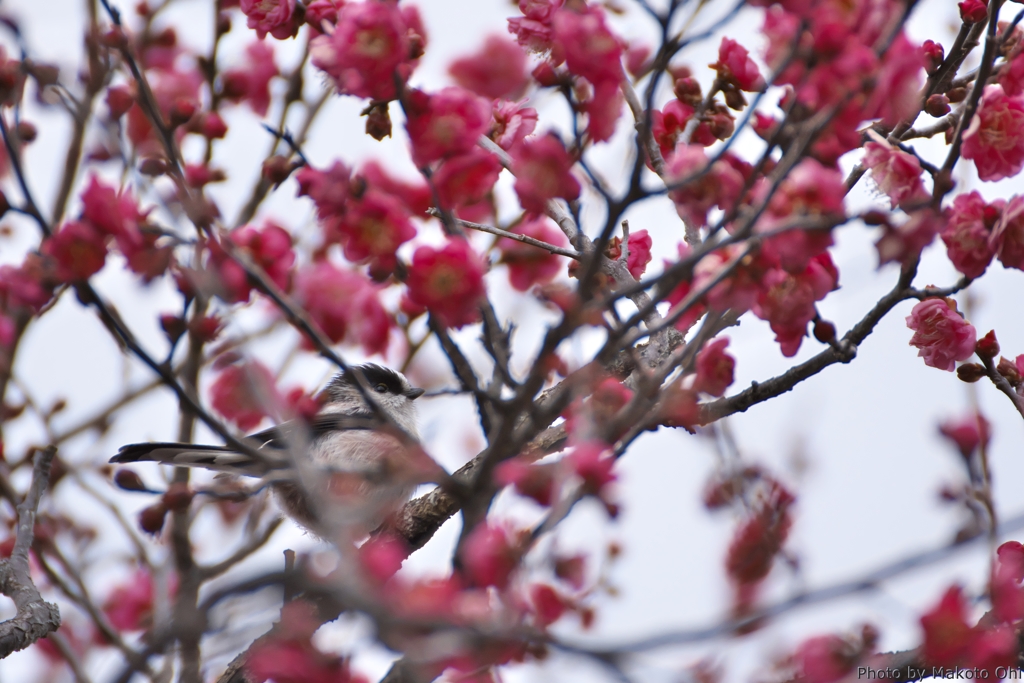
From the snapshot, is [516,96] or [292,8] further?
[516,96]

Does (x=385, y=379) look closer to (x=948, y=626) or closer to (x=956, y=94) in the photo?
(x=956, y=94)

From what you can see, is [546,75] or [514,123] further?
[514,123]

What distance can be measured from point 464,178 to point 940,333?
5.27ft

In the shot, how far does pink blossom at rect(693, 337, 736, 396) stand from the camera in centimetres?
218

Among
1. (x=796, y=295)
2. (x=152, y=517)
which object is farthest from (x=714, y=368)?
(x=152, y=517)

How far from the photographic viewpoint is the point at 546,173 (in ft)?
6.54

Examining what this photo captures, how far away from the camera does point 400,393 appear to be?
6211 mm

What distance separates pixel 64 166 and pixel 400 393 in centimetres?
265

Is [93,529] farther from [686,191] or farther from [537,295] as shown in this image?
[686,191]

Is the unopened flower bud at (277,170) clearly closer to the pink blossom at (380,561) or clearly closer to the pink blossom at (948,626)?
the pink blossom at (380,561)

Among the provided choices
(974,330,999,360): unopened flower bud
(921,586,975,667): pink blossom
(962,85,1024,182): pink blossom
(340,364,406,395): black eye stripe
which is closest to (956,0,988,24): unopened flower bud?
(962,85,1024,182): pink blossom

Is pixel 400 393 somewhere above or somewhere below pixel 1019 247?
above

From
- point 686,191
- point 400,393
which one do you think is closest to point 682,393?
point 686,191

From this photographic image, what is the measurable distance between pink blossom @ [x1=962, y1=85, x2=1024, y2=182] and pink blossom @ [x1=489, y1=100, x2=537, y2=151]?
1318 mm
